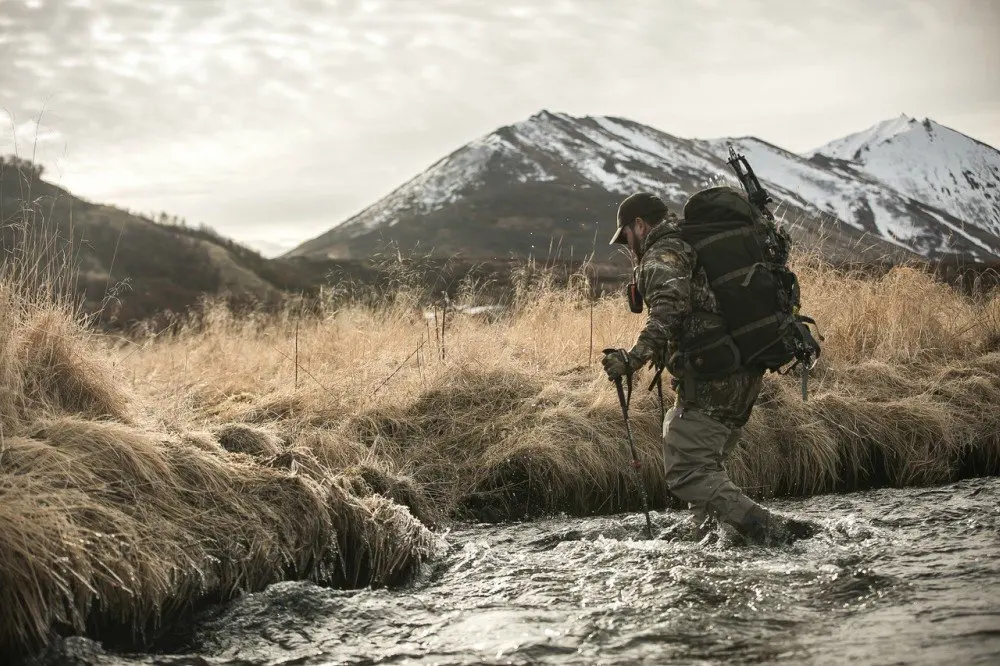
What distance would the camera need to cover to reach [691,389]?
515cm

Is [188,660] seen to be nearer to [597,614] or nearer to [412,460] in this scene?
[597,614]

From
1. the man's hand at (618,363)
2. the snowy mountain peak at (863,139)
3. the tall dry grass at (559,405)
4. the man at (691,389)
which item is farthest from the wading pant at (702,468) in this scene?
the snowy mountain peak at (863,139)

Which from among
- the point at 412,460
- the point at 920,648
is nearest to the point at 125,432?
the point at 412,460

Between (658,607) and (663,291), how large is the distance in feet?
5.97

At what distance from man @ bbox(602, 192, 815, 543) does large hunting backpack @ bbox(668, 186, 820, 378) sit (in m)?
0.08

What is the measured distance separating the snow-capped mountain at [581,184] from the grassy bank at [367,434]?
40.9 m

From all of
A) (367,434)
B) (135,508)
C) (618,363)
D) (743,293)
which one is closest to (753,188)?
(743,293)

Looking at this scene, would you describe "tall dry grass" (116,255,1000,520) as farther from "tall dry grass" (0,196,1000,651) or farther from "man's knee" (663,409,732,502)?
"man's knee" (663,409,732,502)

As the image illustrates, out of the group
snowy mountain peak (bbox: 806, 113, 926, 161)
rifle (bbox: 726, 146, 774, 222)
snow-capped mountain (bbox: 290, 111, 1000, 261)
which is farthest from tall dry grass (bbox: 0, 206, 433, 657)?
snowy mountain peak (bbox: 806, 113, 926, 161)

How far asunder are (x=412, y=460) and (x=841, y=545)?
3447 millimetres

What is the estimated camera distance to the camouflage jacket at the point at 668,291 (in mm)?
4887

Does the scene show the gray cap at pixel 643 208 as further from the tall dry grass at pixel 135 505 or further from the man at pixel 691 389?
the tall dry grass at pixel 135 505

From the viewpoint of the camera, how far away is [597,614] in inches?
165

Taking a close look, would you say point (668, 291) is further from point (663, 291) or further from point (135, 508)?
point (135, 508)
